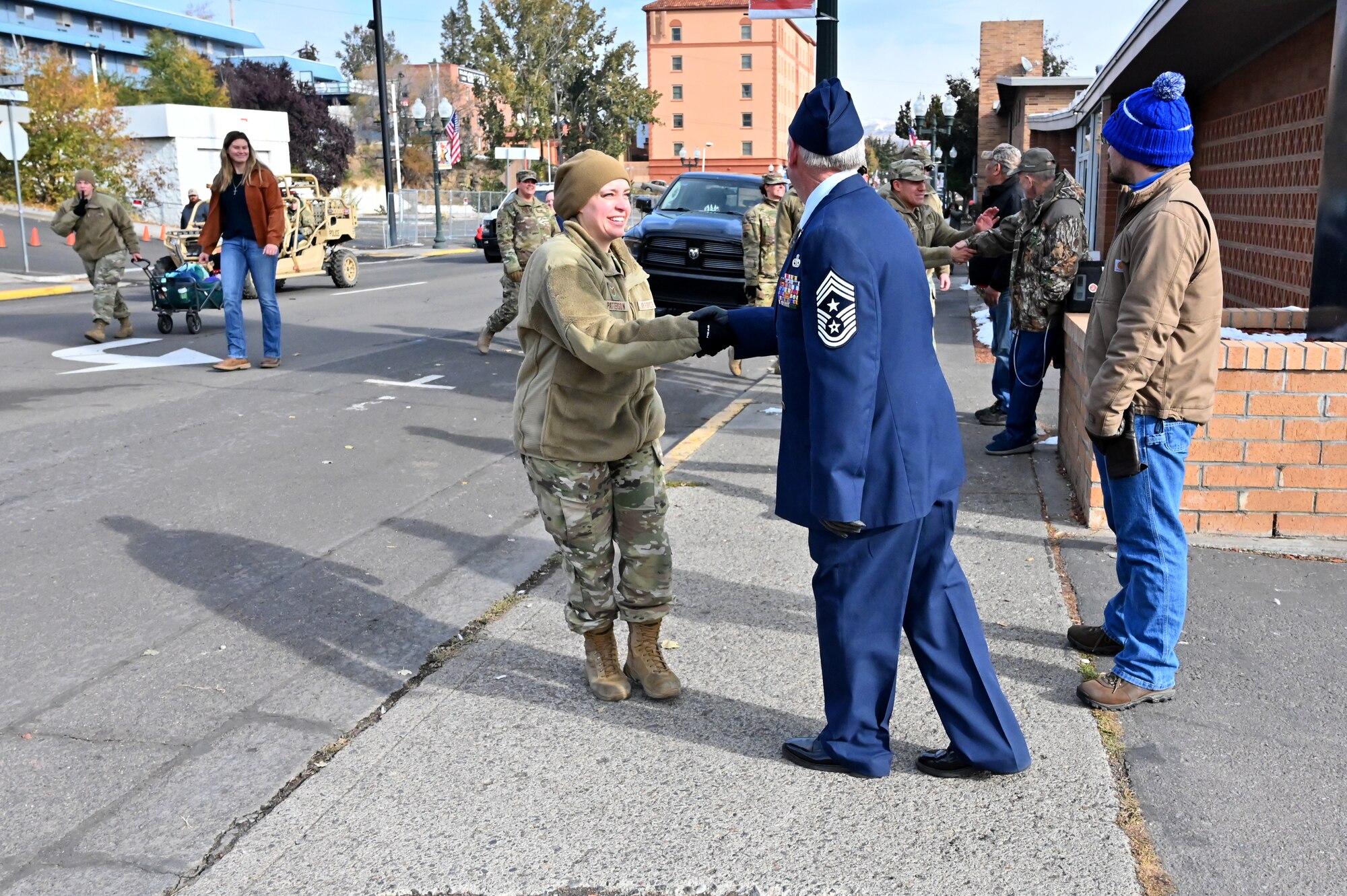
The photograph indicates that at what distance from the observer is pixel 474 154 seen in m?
86.8

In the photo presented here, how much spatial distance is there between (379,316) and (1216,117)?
10.3 meters

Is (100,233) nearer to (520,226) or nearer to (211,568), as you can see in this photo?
(520,226)

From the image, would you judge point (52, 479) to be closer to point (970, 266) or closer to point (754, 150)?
point (970, 266)

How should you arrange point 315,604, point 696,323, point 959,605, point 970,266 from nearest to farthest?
point 959,605
point 696,323
point 315,604
point 970,266

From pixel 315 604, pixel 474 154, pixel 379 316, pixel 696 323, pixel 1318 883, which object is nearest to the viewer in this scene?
pixel 1318 883

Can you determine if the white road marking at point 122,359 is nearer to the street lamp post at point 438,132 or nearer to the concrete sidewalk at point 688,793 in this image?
the concrete sidewalk at point 688,793

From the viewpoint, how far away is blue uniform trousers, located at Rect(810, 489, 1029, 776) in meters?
3.23

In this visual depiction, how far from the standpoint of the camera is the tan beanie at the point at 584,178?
3.77m

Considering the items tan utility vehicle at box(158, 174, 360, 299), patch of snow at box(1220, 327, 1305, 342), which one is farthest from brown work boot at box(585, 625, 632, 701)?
tan utility vehicle at box(158, 174, 360, 299)

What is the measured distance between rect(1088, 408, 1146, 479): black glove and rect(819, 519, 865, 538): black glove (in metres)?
1.15

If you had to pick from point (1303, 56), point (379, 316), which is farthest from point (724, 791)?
point (379, 316)

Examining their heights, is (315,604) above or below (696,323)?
below

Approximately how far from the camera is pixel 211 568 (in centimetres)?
550

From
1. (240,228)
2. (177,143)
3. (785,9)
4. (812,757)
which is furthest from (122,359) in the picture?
(177,143)
